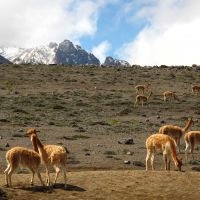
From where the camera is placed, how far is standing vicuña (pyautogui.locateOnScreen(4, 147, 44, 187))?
57.1 feet

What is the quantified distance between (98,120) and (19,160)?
24.2 m

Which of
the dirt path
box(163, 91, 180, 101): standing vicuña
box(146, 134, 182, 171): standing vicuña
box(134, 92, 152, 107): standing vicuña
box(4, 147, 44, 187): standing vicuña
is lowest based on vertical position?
the dirt path

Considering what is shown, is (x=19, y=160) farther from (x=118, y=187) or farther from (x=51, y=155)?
(x=118, y=187)

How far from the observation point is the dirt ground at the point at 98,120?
18.4m

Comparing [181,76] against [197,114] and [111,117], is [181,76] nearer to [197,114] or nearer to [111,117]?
[197,114]

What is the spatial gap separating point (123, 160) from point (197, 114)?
69.6 ft

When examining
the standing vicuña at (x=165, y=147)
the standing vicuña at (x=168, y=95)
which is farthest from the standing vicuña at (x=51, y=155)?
the standing vicuña at (x=168, y=95)

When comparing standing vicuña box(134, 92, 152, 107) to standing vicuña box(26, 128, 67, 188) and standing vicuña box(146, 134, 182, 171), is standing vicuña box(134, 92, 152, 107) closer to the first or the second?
standing vicuña box(146, 134, 182, 171)

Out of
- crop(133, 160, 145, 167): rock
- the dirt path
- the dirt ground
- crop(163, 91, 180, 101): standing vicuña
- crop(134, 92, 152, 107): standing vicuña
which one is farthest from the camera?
crop(163, 91, 180, 101): standing vicuña

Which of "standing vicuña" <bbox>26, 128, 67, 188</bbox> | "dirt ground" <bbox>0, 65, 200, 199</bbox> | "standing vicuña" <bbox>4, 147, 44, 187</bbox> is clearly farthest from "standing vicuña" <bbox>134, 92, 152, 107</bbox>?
"standing vicuña" <bbox>4, 147, 44, 187</bbox>

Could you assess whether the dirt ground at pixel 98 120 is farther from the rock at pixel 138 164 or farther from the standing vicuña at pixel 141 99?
the standing vicuña at pixel 141 99

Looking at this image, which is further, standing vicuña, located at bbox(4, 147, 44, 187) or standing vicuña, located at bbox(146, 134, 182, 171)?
standing vicuña, located at bbox(146, 134, 182, 171)

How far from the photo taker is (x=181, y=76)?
70.9m

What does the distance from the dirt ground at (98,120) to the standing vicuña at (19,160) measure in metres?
0.54
